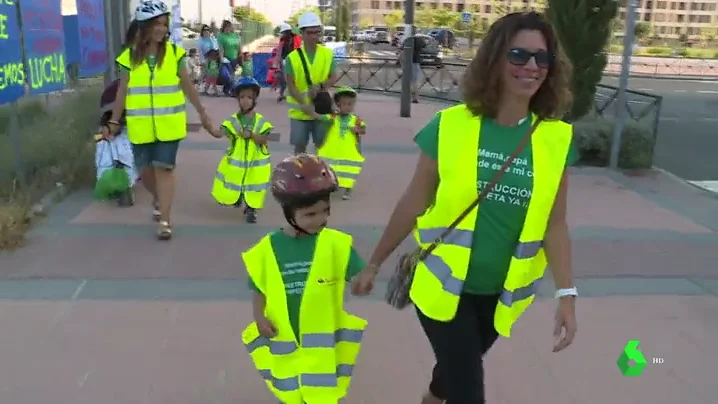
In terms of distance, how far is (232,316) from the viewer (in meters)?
4.38

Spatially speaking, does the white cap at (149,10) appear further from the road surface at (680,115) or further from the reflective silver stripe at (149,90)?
the road surface at (680,115)

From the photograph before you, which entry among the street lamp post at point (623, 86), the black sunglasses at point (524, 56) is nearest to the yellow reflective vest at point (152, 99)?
the black sunglasses at point (524, 56)

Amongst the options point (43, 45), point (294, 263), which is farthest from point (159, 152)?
point (294, 263)

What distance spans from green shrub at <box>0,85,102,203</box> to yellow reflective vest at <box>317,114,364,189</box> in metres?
2.42

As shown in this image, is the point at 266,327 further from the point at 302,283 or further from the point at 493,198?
A: the point at 493,198

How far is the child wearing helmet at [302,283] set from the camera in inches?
107

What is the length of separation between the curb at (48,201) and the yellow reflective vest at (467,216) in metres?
4.51

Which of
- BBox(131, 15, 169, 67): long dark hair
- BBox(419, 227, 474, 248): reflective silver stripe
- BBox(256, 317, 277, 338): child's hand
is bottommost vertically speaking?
BBox(256, 317, 277, 338): child's hand

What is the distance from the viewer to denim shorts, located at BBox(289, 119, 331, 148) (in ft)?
23.3

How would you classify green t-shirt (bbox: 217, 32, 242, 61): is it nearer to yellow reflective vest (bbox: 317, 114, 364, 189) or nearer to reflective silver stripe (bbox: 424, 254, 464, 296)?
yellow reflective vest (bbox: 317, 114, 364, 189)

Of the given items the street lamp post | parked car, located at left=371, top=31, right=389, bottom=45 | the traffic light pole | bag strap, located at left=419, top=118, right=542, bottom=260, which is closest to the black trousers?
bag strap, located at left=419, top=118, right=542, bottom=260

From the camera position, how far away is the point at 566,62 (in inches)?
102

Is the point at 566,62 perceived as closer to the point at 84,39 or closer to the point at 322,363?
the point at 322,363

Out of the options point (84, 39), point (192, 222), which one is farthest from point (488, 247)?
point (84, 39)
